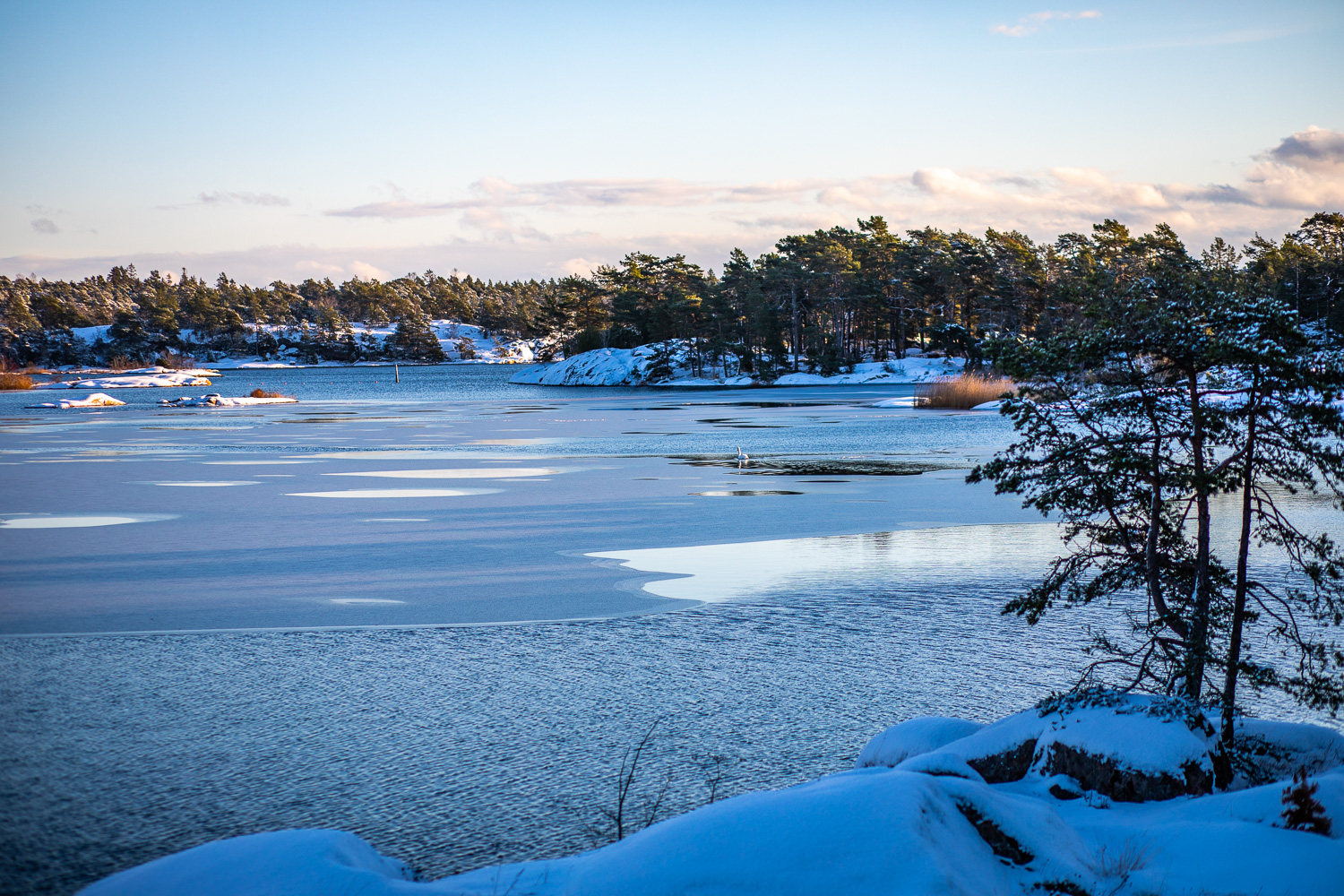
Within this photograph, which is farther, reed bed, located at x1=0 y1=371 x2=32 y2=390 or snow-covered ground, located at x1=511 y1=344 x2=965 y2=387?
reed bed, located at x1=0 y1=371 x2=32 y2=390

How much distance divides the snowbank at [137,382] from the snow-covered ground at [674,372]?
1218 inches

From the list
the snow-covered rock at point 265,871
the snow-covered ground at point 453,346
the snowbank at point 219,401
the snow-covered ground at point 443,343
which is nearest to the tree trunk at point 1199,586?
the snow-covered rock at point 265,871

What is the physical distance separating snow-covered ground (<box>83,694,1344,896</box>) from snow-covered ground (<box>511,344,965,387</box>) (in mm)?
64022

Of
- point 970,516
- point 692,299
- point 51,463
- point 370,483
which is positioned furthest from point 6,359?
point 970,516

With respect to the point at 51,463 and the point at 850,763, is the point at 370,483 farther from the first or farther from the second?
the point at 850,763

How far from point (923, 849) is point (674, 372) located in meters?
80.9

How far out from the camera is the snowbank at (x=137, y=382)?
84.2 meters

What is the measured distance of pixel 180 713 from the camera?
5664 millimetres

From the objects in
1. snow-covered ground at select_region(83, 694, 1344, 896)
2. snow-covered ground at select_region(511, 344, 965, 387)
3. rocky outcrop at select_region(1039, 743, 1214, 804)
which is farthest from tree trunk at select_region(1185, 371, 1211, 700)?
snow-covered ground at select_region(511, 344, 965, 387)

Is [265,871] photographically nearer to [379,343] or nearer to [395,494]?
[395,494]

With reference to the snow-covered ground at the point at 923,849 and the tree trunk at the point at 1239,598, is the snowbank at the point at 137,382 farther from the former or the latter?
the tree trunk at the point at 1239,598

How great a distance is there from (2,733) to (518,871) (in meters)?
3.64

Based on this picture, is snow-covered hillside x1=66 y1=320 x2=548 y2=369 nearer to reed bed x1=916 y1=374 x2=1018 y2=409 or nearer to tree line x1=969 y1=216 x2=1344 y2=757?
reed bed x1=916 y1=374 x2=1018 y2=409

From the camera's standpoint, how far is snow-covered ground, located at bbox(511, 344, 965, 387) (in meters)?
71.6
